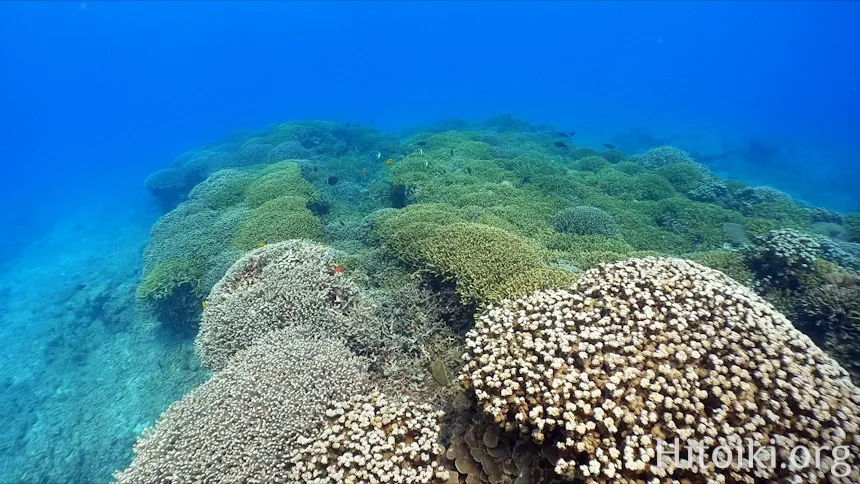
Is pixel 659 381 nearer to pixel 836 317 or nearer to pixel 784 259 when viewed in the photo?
pixel 836 317

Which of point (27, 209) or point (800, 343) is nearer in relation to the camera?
point (800, 343)

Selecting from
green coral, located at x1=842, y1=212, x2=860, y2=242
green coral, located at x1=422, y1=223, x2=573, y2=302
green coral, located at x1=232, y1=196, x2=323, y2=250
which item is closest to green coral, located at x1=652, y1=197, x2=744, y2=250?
green coral, located at x1=842, y1=212, x2=860, y2=242

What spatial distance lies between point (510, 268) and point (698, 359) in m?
3.61

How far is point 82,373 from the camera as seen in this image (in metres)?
14.9

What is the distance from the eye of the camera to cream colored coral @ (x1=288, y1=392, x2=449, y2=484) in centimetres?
454

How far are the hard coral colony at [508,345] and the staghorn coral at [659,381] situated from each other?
0.07 feet

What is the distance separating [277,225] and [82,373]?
1047cm

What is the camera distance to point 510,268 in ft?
24.3

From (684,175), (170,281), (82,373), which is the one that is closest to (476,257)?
(170,281)

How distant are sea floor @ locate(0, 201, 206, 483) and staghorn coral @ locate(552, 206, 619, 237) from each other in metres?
12.0

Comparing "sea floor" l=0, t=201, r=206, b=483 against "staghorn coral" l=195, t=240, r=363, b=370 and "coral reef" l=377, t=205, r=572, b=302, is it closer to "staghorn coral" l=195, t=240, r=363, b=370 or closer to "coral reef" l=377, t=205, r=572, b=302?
"staghorn coral" l=195, t=240, r=363, b=370

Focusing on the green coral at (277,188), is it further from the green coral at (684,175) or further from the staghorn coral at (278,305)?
the green coral at (684,175)

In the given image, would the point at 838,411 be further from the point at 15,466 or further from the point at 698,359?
the point at 15,466

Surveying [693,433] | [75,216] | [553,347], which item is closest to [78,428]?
[553,347]
